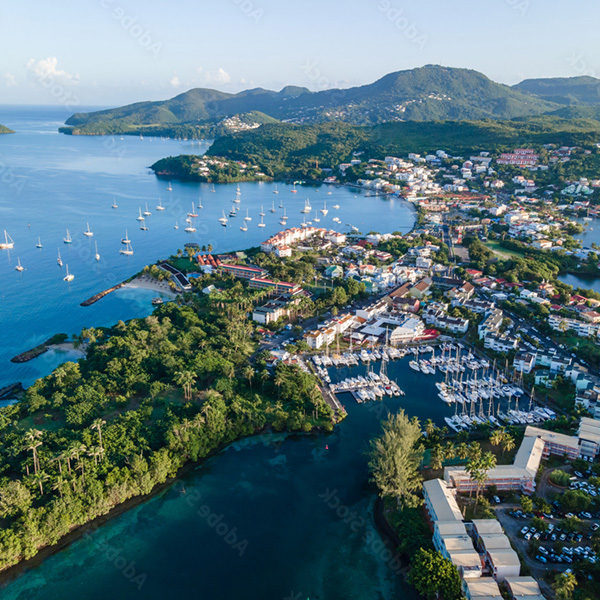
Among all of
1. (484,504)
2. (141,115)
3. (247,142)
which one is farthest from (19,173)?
(141,115)

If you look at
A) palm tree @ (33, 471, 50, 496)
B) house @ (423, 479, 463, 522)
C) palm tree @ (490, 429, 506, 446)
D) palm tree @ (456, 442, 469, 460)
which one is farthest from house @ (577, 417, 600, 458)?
palm tree @ (33, 471, 50, 496)

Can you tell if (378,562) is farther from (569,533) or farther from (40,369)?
(40,369)

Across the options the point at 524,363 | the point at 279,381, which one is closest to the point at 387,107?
the point at 524,363

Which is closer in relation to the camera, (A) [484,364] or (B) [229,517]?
(B) [229,517]

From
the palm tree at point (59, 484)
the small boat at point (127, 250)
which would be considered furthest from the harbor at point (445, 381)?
the small boat at point (127, 250)

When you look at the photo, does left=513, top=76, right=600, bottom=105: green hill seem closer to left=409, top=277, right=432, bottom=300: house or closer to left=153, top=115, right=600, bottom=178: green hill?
left=153, top=115, right=600, bottom=178: green hill

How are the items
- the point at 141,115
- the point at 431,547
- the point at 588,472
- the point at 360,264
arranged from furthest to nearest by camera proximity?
the point at 141,115 < the point at 360,264 < the point at 588,472 < the point at 431,547

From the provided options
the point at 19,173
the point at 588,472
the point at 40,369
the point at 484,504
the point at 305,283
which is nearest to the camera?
the point at 484,504
